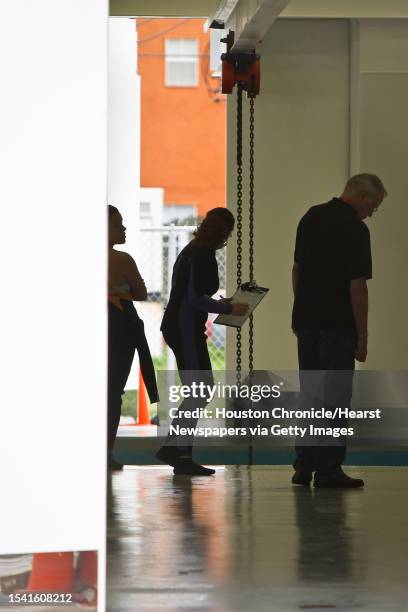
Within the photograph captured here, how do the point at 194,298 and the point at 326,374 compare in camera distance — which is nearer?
the point at 326,374

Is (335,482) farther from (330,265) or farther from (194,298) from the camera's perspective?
(194,298)

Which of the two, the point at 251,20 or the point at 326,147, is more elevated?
the point at 251,20

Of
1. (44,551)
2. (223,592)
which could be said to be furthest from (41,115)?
(223,592)

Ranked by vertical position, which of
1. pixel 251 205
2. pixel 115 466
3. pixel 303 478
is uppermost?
pixel 251 205

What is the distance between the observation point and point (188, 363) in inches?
255

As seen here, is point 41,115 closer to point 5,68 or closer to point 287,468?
point 5,68

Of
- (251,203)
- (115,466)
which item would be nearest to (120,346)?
(115,466)

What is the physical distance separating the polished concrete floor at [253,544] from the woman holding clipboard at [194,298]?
61 centimetres

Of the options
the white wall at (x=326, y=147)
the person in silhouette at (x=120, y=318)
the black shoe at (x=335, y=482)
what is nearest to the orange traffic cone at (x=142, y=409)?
the white wall at (x=326, y=147)

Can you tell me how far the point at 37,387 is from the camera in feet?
8.80

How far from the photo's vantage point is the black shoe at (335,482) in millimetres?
5496

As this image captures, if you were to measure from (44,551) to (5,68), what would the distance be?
1.12 meters

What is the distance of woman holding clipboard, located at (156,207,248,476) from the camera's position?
244 inches

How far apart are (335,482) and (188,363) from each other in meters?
1.30
